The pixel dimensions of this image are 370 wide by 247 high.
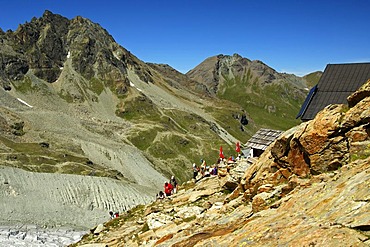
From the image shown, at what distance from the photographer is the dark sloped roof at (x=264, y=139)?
27158 mm

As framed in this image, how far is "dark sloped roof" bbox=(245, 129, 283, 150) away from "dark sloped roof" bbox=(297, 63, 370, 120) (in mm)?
2399

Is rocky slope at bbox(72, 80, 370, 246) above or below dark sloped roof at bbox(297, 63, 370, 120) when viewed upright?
below

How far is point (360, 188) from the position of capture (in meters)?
10.9

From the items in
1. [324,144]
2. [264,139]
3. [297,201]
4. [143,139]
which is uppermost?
[143,139]

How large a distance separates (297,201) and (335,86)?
17.7 meters

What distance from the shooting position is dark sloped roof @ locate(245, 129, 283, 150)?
27158mm

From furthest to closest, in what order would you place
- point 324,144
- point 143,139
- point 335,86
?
1. point 143,139
2. point 335,86
3. point 324,144

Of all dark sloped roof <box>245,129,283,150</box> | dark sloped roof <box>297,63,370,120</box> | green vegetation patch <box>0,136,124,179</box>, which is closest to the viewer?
dark sloped roof <box>297,63,370,120</box>

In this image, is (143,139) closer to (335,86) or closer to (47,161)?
(47,161)

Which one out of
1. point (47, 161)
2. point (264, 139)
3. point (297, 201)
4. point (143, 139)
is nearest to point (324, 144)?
point (297, 201)

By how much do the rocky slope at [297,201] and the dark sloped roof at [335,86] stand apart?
8.49 m

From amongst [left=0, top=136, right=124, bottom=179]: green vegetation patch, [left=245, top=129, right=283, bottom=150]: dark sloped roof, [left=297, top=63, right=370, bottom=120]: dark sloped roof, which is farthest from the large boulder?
[left=0, top=136, right=124, bottom=179]: green vegetation patch

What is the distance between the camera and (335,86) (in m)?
27.8

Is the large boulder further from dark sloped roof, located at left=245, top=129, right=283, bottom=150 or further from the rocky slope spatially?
dark sloped roof, located at left=245, top=129, right=283, bottom=150
